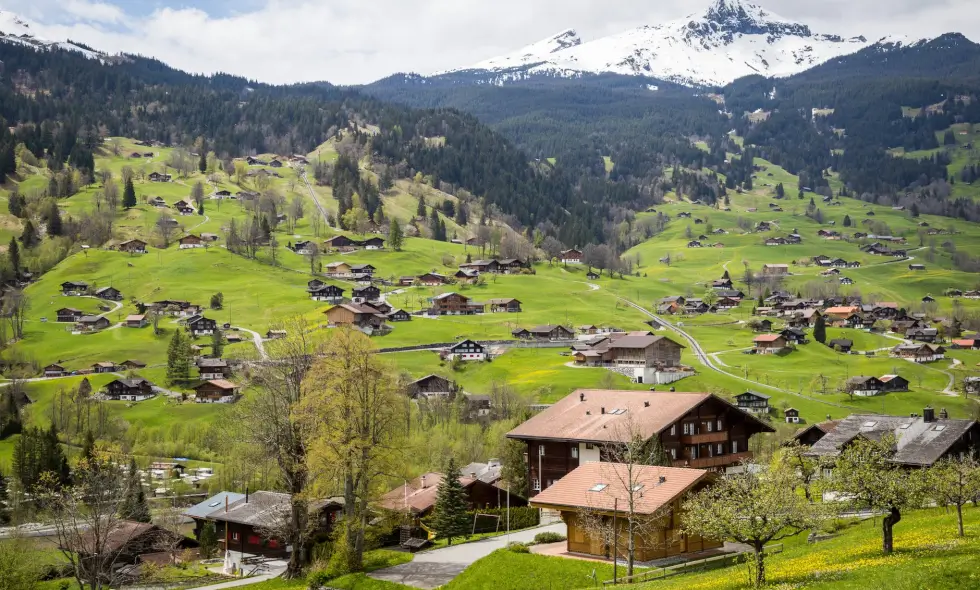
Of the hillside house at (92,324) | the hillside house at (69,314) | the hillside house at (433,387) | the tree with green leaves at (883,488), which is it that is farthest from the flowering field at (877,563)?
the hillside house at (69,314)

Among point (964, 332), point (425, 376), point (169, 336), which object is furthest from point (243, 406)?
point (964, 332)

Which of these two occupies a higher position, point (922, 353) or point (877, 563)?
point (877, 563)

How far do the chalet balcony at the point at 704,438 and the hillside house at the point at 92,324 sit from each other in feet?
427

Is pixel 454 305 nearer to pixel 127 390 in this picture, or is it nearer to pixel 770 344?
pixel 770 344

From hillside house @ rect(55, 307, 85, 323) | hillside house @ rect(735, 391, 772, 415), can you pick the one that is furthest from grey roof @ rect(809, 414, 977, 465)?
hillside house @ rect(55, 307, 85, 323)

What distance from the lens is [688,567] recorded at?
1640 inches

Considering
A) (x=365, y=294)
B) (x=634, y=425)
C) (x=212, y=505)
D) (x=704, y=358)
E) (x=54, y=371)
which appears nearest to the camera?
(x=634, y=425)

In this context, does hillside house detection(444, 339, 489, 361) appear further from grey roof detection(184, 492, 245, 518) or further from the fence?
the fence

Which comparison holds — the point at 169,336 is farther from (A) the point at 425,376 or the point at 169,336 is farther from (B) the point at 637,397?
(B) the point at 637,397

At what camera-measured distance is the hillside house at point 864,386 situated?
445ft

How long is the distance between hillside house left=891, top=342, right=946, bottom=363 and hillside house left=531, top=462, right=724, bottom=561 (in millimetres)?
131705

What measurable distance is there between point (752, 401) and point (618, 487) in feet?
286

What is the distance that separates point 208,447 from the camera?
11544 centimetres

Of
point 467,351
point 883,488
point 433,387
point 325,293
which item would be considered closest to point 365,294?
point 325,293
